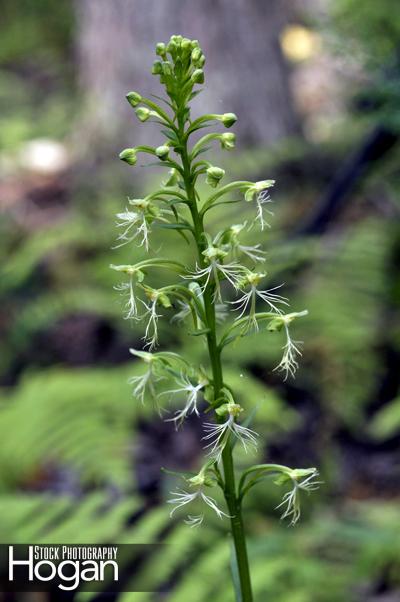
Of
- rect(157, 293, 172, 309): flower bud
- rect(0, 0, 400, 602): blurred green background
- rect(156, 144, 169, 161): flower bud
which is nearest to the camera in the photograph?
rect(156, 144, 169, 161): flower bud

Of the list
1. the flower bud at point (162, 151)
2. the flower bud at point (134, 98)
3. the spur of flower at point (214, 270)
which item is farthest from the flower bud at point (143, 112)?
the spur of flower at point (214, 270)

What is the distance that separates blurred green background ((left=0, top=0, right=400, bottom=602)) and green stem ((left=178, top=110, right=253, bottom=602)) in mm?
96

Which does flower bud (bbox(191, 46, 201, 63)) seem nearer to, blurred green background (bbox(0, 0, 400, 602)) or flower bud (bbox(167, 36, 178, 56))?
flower bud (bbox(167, 36, 178, 56))

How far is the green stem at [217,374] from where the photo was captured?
1203 millimetres

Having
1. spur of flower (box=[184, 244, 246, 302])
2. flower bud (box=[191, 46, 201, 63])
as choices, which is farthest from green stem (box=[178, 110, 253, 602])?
flower bud (box=[191, 46, 201, 63])

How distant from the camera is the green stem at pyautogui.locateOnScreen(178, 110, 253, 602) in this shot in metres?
1.20

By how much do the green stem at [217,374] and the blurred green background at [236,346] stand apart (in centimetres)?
10

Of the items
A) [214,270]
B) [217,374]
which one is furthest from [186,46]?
[217,374]

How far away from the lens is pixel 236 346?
159 centimetres

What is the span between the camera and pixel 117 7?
658 cm

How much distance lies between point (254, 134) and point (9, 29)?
16.7 feet

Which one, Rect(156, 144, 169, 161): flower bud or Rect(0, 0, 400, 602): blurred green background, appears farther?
Rect(0, 0, 400, 602): blurred green background

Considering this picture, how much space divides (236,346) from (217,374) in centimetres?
37

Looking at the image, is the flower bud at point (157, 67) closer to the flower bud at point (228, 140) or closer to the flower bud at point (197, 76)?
the flower bud at point (197, 76)
